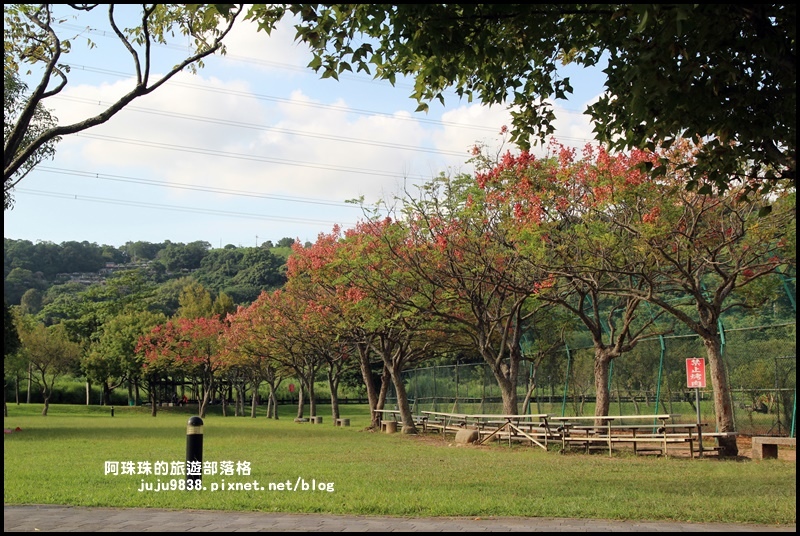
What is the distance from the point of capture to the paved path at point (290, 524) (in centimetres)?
796

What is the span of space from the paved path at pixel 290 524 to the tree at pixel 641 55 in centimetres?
350

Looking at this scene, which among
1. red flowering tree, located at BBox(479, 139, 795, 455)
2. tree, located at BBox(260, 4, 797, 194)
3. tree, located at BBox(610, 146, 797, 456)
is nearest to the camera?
tree, located at BBox(260, 4, 797, 194)

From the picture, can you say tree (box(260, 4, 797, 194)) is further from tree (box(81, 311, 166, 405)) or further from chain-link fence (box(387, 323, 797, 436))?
tree (box(81, 311, 166, 405))

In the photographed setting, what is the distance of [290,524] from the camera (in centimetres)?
830

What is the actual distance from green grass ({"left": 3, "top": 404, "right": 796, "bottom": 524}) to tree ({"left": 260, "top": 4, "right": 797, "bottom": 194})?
4.00m

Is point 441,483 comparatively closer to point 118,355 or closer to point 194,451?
point 194,451

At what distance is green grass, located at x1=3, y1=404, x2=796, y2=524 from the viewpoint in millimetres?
9367

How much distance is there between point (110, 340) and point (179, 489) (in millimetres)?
51445

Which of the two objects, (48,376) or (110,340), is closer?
(110,340)

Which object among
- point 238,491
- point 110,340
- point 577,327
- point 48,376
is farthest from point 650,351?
point 48,376

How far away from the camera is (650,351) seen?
24938mm

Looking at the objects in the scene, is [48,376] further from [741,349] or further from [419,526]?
[419,526]

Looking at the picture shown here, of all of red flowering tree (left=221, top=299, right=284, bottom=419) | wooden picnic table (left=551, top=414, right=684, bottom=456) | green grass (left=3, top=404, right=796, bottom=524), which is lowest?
green grass (left=3, top=404, right=796, bottom=524)

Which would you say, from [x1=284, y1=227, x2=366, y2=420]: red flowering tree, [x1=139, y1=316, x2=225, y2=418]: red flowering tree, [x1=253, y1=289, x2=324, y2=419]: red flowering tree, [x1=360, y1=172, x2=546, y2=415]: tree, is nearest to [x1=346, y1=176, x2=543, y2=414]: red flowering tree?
[x1=360, y1=172, x2=546, y2=415]: tree
